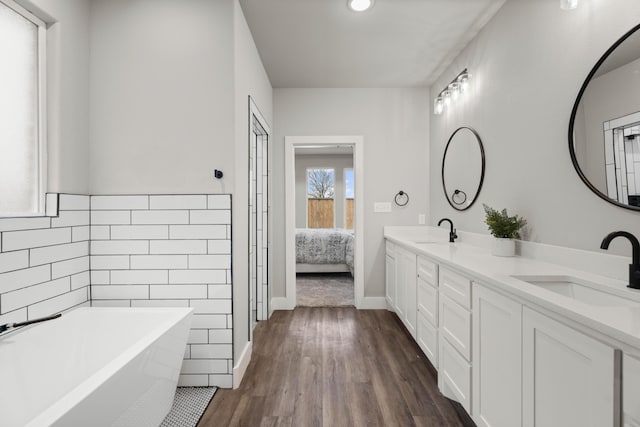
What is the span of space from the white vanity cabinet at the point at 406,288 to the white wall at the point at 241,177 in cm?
133

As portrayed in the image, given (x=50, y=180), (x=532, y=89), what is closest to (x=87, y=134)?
(x=50, y=180)

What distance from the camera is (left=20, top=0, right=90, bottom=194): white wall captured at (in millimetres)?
1798

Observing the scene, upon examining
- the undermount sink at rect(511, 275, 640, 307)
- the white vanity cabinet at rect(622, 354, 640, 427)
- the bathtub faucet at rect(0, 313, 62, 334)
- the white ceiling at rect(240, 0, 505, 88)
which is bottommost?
the bathtub faucet at rect(0, 313, 62, 334)

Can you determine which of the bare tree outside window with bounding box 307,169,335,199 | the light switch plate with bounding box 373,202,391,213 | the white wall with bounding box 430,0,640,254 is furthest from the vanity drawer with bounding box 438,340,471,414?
the bare tree outside window with bounding box 307,169,335,199

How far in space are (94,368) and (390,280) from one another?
8.86 ft

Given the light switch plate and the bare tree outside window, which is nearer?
the light switch plate

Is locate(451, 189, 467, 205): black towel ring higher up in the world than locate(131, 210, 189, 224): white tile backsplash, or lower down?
higher up

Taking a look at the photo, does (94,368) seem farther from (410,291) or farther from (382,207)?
(382,207)

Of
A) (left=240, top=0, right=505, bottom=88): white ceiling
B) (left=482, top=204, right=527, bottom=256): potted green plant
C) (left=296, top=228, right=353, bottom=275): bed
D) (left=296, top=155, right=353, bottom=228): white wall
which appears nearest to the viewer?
(left=482, top=204, right=527, bottom=256): potted green plant

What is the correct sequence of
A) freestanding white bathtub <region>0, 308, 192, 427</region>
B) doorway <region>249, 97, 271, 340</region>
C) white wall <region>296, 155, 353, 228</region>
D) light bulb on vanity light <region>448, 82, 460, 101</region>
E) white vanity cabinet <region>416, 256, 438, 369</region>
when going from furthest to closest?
white wall <region>296, 155, 353, 228</region> < doorway <region>249, 97, 271, 340</region> < light bulb on vanity light <region>448, 82, 460, 101</region> < white vanity cabinet <region>416, 256, 438, 369</region> < freestanding white bathtub <region>0, 308, 192, 427</region>

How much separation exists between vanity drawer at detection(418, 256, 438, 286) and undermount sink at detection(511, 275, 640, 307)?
697 mm

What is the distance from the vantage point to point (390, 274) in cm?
354

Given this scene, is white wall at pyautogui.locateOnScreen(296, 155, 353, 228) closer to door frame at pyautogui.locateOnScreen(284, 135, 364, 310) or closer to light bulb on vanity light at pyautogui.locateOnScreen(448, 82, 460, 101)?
door frame at pyautogui.locateOnScreen(284, 135, 364, 310)

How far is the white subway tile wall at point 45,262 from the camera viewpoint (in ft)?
5.03
